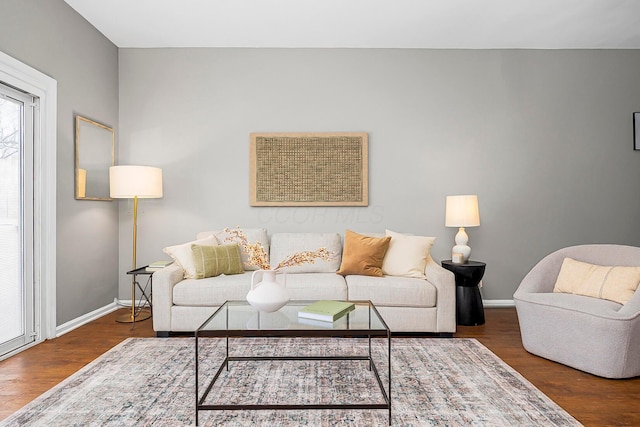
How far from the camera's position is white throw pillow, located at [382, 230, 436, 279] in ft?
12.4

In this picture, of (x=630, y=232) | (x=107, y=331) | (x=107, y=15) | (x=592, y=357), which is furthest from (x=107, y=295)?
(x=630, y=232)

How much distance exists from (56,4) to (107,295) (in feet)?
8.92

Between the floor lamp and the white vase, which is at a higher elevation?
the floor lamp

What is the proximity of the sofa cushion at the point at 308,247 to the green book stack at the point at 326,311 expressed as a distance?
139 cm

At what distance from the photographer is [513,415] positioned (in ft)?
7.03

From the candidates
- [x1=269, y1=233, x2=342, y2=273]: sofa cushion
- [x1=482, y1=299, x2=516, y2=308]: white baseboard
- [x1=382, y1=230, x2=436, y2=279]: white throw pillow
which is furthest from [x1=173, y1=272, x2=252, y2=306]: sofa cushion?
[x1=482, y1=299, x2=516, y2=308]: white baseboard

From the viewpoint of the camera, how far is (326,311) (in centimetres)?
244

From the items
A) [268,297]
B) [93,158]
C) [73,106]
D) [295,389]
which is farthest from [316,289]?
[73,106]

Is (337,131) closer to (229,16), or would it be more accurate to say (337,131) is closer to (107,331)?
(229,16)

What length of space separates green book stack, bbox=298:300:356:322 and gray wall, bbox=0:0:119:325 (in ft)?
7.90

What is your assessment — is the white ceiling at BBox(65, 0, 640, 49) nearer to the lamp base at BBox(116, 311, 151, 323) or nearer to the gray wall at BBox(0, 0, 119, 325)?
the gray wall at BBox(0, 0, 119, 325)

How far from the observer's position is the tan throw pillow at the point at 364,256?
379cm

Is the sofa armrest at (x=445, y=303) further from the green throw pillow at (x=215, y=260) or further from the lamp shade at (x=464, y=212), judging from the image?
the green throw pillow at (x=215, y=260)

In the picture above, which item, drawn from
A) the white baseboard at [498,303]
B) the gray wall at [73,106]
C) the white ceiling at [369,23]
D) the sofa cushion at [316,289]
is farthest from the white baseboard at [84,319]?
the white baseboard at [498,303]
